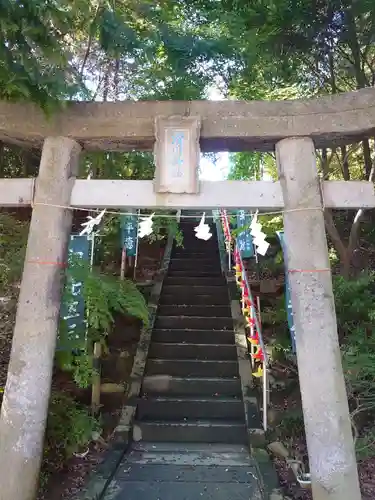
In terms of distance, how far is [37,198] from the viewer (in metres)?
4.09

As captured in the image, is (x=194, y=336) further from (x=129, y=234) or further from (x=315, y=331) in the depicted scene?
(x=315, y=331)

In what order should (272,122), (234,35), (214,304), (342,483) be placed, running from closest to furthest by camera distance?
1. (342,483)
2. (272,122)
3. (234,35)
4. (214,304)

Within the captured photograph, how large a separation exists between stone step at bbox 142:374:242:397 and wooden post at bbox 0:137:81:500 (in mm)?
2502

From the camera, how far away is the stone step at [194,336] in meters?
7.07

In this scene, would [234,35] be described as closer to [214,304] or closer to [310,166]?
[310,166]

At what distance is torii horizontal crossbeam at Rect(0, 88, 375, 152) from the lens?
414 cm

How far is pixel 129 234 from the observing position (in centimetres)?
816

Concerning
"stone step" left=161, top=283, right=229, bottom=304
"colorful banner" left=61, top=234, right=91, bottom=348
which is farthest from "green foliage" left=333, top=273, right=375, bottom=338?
"colorful banner" left=61, top=234, right=91, bottom=348

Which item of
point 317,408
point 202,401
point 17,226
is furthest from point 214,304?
point 317,408

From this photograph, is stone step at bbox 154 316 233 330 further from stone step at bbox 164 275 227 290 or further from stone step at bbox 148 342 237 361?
stone step at bbox 164 275 227 290

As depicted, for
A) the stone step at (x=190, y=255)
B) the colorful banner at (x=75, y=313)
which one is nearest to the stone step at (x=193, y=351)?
the colorful banner at (x=75, y=313)

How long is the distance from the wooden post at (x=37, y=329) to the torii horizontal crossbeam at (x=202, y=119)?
235 millimetres

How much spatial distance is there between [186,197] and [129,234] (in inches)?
168

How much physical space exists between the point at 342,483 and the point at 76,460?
293cm
